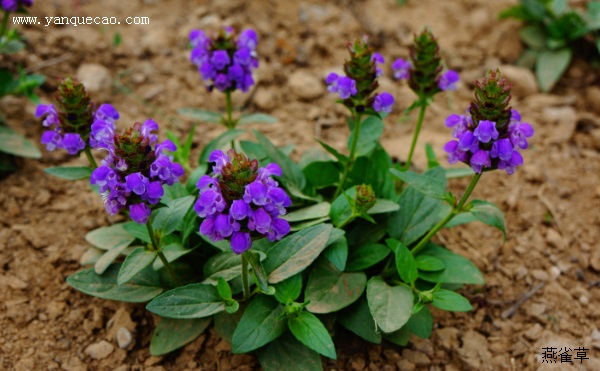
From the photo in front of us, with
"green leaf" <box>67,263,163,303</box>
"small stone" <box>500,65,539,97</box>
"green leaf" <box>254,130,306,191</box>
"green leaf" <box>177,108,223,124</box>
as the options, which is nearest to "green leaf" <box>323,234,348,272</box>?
"green leaf" <box>254,130,306,191</box>

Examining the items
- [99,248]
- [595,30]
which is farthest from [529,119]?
[99,248]

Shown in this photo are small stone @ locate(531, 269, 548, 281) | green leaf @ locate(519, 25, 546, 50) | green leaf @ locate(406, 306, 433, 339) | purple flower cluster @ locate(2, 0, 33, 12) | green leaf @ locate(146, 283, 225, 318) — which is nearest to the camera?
green leaf @ locate(146, 283, 225, 318)

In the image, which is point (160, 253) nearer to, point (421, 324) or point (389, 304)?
point (389, 304)

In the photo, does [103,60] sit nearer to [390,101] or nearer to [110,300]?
[110,300]

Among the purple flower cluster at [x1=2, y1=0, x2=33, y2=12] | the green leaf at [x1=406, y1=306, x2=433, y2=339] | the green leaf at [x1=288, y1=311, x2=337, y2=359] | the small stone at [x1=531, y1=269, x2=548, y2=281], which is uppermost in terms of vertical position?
the purple flower cluster at [x1=2, y1=0, x2=33, y2=12]

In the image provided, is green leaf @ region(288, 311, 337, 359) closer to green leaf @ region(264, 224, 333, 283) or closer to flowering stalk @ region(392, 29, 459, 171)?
green leaf @ region(264, 224, 333, 283)

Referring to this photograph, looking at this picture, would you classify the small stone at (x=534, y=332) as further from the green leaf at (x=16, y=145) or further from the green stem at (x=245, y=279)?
the green leaf at (x=16, y=145)
